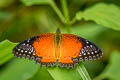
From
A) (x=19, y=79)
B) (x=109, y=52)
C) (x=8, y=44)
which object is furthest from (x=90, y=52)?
(x=109, y=52)

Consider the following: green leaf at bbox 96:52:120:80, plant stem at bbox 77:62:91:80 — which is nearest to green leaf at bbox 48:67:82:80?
plant stem at bbox 77:62:91:80

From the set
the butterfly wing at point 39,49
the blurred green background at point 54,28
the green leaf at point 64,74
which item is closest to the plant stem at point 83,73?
the green leaf at point 64,74

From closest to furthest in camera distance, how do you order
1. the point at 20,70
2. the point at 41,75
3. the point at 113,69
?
the point at 41,75, the point at 20,70, the point at 113,69

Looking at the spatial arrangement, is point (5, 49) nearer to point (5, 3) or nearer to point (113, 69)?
point (113, 69)

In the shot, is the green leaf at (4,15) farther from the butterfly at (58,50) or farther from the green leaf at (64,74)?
the green leaf at (64,74)

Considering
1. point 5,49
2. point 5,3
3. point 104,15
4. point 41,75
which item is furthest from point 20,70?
point 5,3

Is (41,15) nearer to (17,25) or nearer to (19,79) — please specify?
(17,25)
